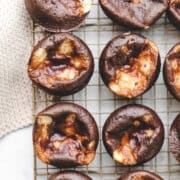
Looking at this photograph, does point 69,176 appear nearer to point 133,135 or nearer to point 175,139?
point 133,135

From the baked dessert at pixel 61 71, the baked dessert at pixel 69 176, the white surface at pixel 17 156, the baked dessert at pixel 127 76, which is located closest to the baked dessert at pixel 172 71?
the baked dessert at pixel 127 76

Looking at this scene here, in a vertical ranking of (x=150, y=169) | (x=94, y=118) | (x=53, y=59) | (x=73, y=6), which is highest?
(x=73, y=6)

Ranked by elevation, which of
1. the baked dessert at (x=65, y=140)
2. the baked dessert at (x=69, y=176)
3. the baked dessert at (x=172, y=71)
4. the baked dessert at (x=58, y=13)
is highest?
the baked dessert at (x=58, y=13)

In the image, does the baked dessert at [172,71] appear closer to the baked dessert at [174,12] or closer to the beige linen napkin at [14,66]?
the baked dessert at [174,12]

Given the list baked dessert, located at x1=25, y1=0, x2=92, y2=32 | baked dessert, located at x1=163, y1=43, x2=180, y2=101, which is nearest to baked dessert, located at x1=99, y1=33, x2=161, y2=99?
baked dessert, located at x1=163, y1=43, x2=180, y2=101

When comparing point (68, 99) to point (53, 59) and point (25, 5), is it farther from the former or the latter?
point (25, 5)

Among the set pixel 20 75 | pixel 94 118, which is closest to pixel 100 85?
pixel 94 118

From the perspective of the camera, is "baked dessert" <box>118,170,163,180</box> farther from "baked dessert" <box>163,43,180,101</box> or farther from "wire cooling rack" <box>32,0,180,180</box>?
"baked dessert" <box>163,43,180,101</box>
